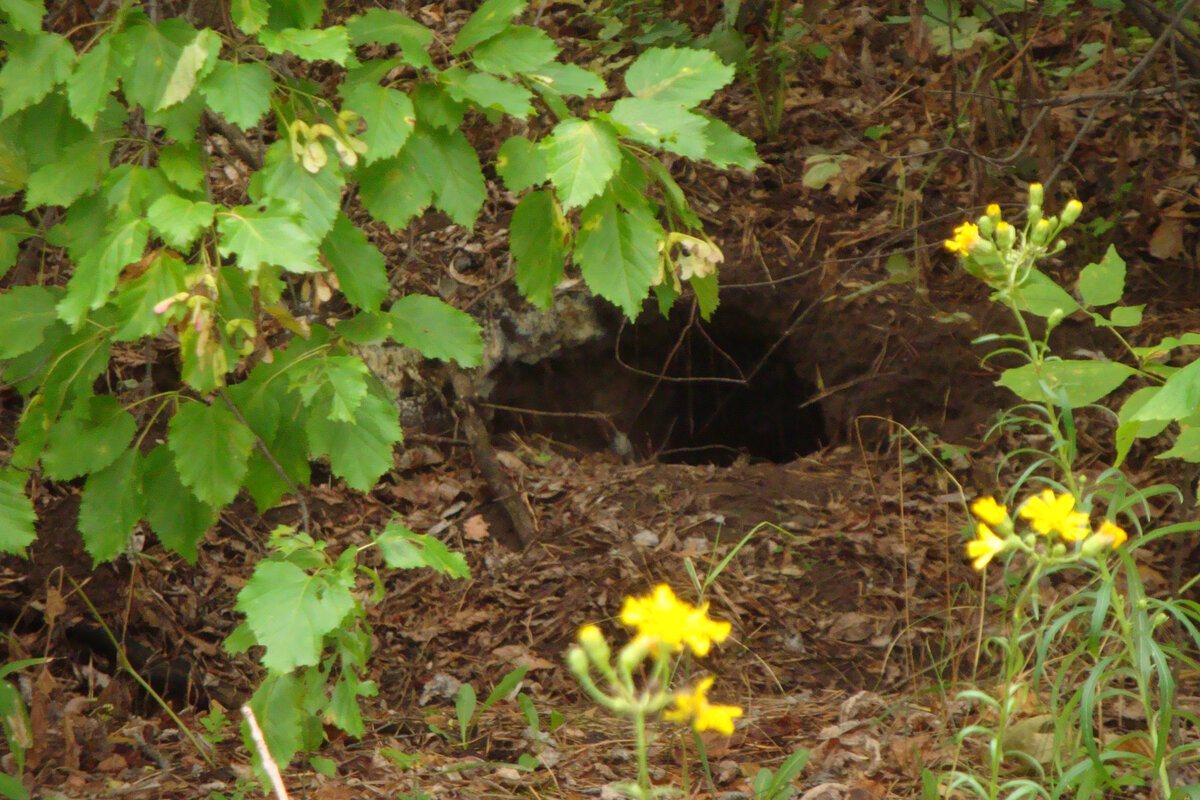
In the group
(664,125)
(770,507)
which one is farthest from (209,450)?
(770,507)

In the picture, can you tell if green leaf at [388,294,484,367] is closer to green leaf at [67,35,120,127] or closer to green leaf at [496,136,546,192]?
green leaf at [496,136,546,192]

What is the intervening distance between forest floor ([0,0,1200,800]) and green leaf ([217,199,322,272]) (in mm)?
1181

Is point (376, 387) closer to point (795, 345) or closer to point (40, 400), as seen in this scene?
point (40, 400)

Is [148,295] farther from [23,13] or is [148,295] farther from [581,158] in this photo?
[581,158]

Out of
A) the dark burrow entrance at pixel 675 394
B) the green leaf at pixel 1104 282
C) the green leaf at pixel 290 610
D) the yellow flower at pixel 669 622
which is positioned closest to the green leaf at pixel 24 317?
the green leaf at pixel 290 610

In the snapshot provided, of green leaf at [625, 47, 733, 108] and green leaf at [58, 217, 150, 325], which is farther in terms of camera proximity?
green leaf at [625, 47, 733, 108]

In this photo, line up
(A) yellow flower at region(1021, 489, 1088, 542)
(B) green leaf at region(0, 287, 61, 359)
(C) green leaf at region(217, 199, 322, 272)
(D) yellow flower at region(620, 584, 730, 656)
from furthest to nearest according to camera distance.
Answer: (B) green leaf at region(0, 287, 61, 359)
(C) green leaf at region(217, 199, 322, 272)
(A) yellow flower at region(1021, 489, 1088, 542)
(D) yellow flower at region(620, 584, 730, 656)

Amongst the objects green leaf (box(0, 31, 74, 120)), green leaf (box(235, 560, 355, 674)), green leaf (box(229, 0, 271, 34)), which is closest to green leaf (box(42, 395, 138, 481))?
green leaf (box(235, 560, 355, 674))

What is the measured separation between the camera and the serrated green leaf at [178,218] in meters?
1.61

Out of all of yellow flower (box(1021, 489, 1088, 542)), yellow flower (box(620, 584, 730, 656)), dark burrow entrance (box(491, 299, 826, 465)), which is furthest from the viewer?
dark burrow entrance (box(491, 299, 826, 465))

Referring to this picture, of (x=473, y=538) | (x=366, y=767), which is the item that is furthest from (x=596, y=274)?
(x=473, y=538)

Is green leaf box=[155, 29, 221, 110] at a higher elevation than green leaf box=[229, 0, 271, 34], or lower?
lower

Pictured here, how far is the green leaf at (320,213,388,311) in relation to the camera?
195cm

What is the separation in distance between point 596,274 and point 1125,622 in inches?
42.3
